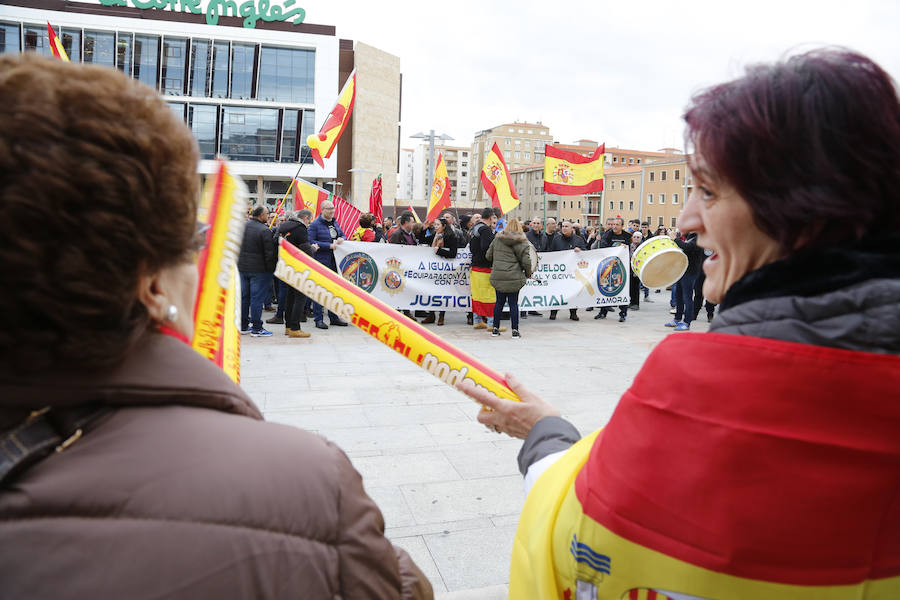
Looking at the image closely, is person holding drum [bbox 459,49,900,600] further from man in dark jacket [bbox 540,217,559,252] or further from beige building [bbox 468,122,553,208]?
beige building [bbox 468,122,553,208]

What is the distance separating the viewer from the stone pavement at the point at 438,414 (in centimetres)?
343

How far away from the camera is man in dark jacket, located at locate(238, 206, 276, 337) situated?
959 cm

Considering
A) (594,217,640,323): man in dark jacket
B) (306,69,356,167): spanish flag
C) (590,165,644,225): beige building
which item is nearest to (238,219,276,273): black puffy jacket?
(306,69,356,167): spanish flag

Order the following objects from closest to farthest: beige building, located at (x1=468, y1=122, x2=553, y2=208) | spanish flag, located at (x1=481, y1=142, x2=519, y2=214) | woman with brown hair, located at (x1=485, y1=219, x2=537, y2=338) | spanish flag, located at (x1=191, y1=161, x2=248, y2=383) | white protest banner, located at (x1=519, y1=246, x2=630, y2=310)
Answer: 1. spanish flag, located at (x1=191, y1=161, x2=248, y2=383)
2. woman with brown hair, located at (x1=485, y1=219, x2=537, y2=338)
3. white protest banner, located at (x1=519, y1=246, x2=630, y2=310)
4. spanish flag, located at (x1=481, y1=142, x2=519, y2=214)
5. beige building, located at (x1=468, y1=122, x2=553, y2=208)

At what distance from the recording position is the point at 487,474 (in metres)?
4.36

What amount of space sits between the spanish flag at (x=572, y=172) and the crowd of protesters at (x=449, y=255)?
1.71 metres

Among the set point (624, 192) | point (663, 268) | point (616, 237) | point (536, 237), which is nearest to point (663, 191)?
point (624, 192)

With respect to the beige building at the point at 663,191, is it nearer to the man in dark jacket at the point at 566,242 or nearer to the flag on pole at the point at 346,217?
the man in dark jacket at the point at 566,242

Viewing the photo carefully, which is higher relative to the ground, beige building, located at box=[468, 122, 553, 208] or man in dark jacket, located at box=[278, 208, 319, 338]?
beige building, located at box=[468, 122, 553, 208]

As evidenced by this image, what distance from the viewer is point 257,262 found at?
9.73m

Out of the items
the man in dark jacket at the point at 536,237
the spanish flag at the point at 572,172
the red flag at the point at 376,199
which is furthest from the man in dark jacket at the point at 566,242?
the red flag at the point at 376,199

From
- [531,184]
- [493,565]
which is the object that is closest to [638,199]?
[531,184]

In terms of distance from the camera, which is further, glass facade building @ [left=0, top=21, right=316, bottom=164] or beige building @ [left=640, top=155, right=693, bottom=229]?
beige building @ [left=640, top=155, right=693, bottom=229]

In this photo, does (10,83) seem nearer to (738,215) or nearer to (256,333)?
(738,215)
